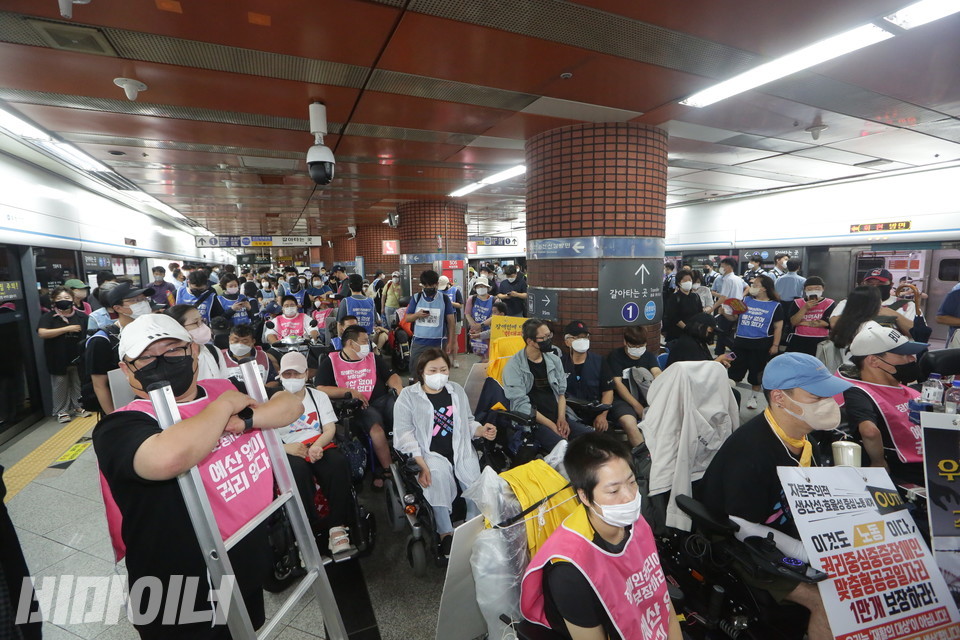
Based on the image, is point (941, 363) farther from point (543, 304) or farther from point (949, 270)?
point (949, 270)

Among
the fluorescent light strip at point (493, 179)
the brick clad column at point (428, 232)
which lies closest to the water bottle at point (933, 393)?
the fluorescent light strip at point (493, 179)

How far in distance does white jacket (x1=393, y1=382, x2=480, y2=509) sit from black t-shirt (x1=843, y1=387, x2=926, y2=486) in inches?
98.1

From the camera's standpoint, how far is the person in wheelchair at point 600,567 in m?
1.50

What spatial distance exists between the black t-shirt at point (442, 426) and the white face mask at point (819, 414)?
6.94ft

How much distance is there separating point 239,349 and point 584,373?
3490 mm

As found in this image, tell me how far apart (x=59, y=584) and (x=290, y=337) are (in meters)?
3.24

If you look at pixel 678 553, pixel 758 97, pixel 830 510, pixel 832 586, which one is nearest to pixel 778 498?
pixel 830 510

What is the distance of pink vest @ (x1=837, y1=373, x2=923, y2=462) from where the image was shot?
2.52 meters

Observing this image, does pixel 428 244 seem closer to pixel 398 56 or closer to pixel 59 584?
pixel 398 56

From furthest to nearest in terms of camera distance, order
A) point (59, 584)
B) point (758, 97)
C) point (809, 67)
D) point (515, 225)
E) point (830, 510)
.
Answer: point (515, 225) → point (758, 97) → point (809, 67) → point (59, 584) → point (830, 510)

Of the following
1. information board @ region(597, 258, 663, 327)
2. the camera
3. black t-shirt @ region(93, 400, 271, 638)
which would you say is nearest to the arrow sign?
information board @ region(597, 258, 663, 327)

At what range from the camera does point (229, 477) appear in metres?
1.57

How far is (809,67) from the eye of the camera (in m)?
3.68

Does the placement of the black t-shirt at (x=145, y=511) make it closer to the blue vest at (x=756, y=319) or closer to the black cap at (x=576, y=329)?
the black cap at (x=576, y=329)
